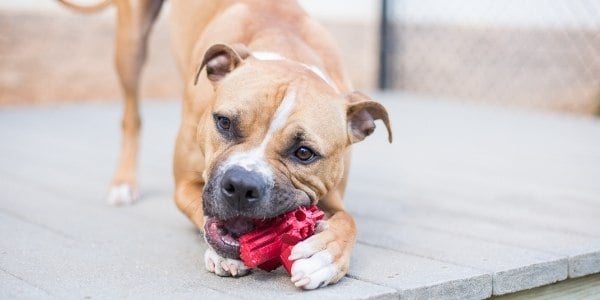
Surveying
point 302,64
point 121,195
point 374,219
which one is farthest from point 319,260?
point 121,195

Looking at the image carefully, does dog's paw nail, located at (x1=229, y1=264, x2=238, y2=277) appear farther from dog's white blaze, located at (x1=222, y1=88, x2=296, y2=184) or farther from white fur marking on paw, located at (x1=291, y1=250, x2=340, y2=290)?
dog's white blaze, located at (x1=222, y1=88, x2=296, y2=184)

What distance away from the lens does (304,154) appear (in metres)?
2.96

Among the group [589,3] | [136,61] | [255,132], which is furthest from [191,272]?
[589,3]

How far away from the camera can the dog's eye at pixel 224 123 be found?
3.01 m

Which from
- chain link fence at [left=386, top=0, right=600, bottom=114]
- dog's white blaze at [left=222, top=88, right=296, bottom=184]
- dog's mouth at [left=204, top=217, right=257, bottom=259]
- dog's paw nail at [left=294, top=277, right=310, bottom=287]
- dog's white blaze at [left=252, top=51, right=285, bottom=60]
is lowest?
chain link fence at [left=386, top=0, right=600, bottom=114]

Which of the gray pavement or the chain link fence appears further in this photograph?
the chain link fence

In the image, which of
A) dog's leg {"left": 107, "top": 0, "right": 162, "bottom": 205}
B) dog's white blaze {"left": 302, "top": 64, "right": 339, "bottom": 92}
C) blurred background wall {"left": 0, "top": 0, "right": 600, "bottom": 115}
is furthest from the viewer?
blurred background wall {"left": 0, "top": 0, "right": 600, "bottom": 115}

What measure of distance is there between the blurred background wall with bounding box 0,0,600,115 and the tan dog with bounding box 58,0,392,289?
4565mm

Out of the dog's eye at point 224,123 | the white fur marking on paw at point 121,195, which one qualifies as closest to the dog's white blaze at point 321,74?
the dog's eye at point 224,123

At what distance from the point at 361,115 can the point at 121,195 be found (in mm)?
1511

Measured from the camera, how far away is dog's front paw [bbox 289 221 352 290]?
273 cm

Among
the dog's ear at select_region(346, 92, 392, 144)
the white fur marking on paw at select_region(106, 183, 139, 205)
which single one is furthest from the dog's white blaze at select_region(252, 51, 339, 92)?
the white fur marking on paw at select_region(106, 183, 139, 205)

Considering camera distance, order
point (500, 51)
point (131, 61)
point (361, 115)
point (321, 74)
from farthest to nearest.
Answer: point (500, 51) → point (131, 61) → point (321, 74) → point (361, 115)

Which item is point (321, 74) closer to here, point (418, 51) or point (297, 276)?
point (297, 276)
